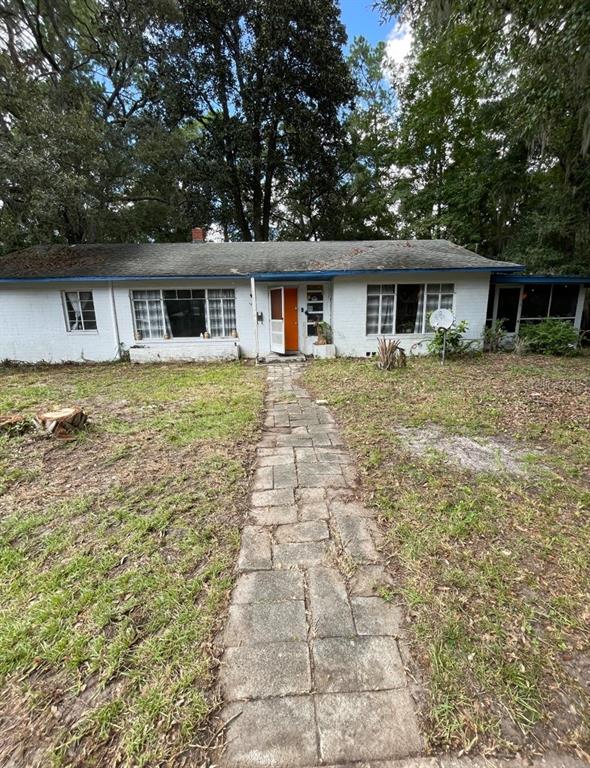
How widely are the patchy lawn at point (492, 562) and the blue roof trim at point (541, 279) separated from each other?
6.52 meters

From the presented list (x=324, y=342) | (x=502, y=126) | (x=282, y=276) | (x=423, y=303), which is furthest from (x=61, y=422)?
(x=502, y=126)

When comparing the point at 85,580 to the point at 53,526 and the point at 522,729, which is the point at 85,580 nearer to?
the point at 53,526

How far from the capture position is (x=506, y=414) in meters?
4.99

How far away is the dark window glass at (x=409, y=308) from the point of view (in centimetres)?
991

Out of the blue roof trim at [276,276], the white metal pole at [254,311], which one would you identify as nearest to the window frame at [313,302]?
the blue roof trim at [276,276]

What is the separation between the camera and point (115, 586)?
1993 millimetres

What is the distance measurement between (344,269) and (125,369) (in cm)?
634

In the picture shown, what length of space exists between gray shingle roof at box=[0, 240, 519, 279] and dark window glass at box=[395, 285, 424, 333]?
737 millimetres

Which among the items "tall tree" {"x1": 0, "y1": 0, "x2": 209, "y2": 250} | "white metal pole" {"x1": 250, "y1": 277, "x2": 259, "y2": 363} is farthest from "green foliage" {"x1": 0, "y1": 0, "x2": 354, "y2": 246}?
"white metal pole" {"x1": 250, "y1": 277, "x2": 259, "y2": 363}

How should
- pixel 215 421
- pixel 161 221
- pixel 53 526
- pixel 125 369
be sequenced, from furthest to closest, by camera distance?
pixel 161 221, pixel 125 369, pixel 215 421, pixel 53 526

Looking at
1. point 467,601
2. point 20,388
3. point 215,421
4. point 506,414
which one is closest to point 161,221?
point 20,388

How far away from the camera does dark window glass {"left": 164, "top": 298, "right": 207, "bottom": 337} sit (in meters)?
10.1

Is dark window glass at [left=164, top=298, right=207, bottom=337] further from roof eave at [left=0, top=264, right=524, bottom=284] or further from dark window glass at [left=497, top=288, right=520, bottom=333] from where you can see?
dark window glass at [left=497, top=288, right=520, bottom=333]

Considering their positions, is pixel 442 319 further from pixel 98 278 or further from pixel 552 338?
pixel 98 278
